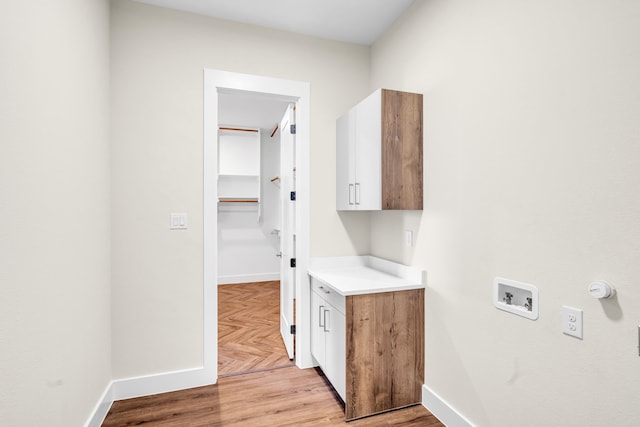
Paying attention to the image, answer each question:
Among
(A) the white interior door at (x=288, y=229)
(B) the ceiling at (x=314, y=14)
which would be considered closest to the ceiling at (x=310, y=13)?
(B) the ceiling at (x=314, y=14)

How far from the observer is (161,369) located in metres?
2.31

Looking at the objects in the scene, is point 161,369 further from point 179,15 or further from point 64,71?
point 179,15

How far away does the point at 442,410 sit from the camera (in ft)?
6.41

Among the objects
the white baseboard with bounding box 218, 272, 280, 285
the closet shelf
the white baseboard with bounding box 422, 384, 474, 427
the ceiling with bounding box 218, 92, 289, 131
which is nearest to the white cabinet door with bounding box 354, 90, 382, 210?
the white baseboard with bounding box 422, 384, 474, 427

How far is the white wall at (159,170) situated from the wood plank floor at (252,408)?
0.76 ft

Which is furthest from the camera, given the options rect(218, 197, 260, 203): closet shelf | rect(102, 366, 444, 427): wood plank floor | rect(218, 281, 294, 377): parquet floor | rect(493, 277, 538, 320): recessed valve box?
rect(218, 197, 260, 203): closet shelf

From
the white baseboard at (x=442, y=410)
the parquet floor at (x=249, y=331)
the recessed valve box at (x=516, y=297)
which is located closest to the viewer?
the recessed valve box at (x=516, y=297)

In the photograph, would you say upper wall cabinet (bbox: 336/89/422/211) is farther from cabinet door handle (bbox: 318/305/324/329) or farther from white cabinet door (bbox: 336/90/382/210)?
cabinet door handle (bbox: 318/305/324/329)

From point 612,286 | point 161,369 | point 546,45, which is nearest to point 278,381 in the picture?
point 161,369

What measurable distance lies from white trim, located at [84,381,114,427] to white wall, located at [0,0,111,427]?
0.19ft

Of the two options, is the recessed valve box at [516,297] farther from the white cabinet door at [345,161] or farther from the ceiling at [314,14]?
the ceiling at [314,14]

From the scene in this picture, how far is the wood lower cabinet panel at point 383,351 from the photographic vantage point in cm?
197

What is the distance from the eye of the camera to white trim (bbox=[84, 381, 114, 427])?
183 cm

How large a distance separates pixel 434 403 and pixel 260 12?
3.00 m
